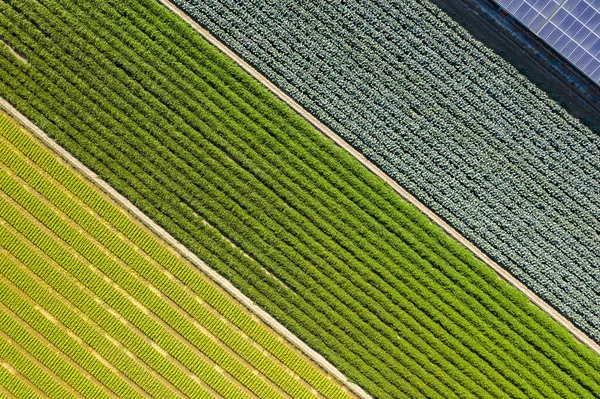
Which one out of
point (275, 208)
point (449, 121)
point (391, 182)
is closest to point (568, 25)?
point (449, 121)

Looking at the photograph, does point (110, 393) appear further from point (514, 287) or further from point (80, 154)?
point (514, 287)

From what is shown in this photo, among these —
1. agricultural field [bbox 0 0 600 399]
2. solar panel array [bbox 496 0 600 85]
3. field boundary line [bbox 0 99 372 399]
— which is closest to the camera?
solar panel array [bbox 496 0 600 85]

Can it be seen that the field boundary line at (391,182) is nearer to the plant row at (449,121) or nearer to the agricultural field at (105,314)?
the plant row at (449,121)

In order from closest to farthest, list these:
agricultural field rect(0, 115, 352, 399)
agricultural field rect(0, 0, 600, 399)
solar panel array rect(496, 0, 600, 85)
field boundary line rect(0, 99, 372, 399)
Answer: solar panel array rect(496, 0, 600, 85)
agricultural field rect(0, 0, 600, 399)
field boundary line rect(0, 99, 372, 399)
agricultural field rect(0, 115, 352, 399)

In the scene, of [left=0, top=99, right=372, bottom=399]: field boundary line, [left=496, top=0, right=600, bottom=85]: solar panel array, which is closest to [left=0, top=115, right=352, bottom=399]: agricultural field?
[left=0, top=99, right=372, bottom=399]: field boundary line

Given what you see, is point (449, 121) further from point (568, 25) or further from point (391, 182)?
point (568, 25)

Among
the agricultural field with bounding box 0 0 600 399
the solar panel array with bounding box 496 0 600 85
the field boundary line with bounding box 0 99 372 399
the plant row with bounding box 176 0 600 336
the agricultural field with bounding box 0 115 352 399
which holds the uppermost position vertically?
the solar panel array with bounding box 496 0 600 85

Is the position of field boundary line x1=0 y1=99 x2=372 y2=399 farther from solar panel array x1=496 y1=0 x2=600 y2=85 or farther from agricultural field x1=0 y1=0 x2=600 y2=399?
solar panel array x1=496 y1=0 x2=600 y2=85
